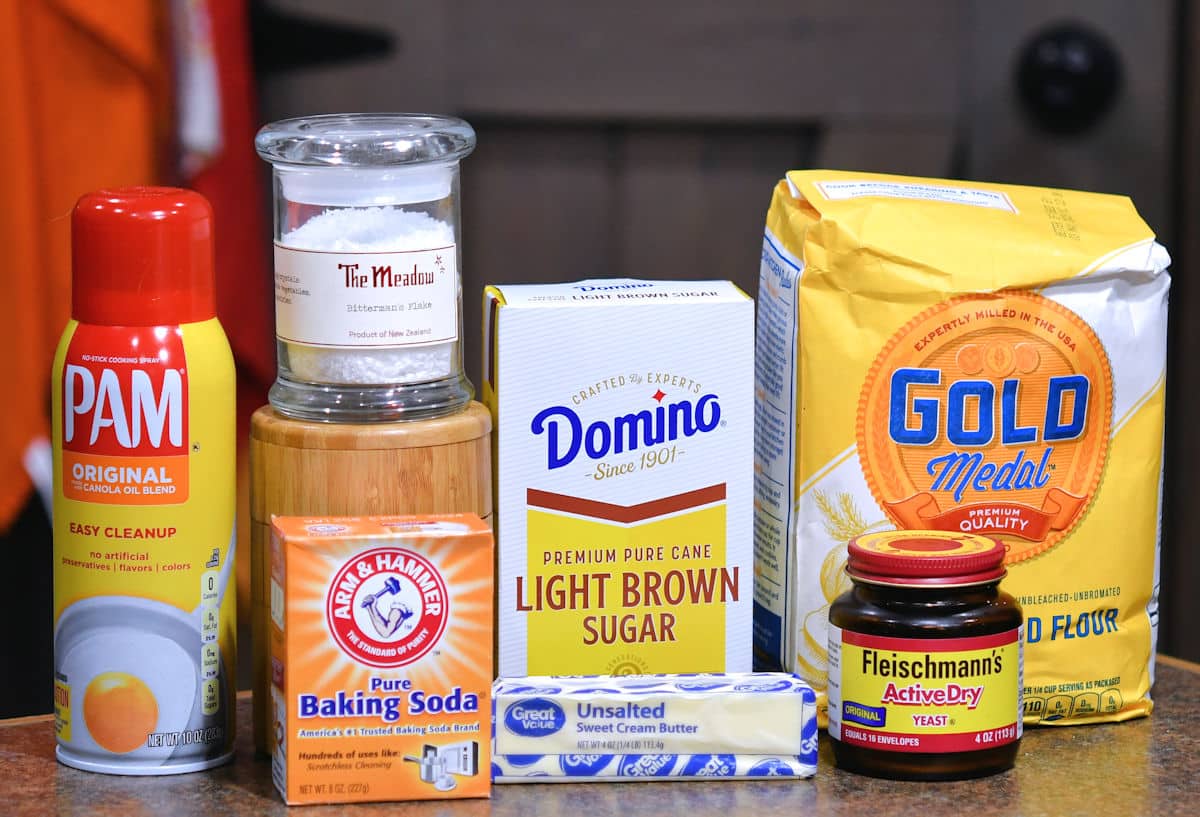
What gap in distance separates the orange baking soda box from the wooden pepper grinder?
46mm

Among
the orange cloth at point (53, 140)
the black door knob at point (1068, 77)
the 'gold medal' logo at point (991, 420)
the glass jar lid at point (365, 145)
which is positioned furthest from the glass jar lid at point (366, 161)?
the black door knob at point (1068, 77)

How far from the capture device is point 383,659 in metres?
0.86

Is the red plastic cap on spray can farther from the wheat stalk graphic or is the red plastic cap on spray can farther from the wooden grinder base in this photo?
the wheat stalk graphic

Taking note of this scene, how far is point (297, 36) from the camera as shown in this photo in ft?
5.06

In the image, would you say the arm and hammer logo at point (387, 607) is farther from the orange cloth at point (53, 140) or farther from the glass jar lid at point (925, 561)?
the orange cloth at point (53, 140)

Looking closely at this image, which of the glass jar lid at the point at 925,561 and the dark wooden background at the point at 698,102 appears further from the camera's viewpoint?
the dark wooden background at the point at 698,102

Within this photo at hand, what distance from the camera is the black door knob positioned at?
1.68 metres

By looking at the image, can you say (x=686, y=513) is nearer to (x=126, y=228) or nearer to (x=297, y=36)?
(x=126, y=228)

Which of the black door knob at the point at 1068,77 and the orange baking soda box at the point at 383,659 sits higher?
the black door knob at the point at 1068,77

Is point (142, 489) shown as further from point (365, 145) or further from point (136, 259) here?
point (365, 145)

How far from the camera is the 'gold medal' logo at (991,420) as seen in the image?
0.97m

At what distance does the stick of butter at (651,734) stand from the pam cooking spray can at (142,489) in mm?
175

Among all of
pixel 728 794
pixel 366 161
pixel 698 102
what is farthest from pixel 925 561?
pixel 698 102

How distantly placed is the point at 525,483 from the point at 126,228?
26 centimetres
